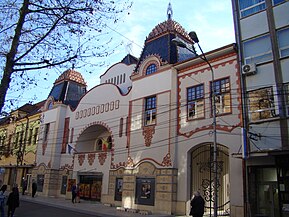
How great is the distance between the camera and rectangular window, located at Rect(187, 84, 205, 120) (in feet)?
61.9

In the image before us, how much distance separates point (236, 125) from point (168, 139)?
487 cm

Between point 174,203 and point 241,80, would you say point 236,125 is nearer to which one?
point 241,80

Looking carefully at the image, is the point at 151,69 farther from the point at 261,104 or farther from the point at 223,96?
the point at 261,104

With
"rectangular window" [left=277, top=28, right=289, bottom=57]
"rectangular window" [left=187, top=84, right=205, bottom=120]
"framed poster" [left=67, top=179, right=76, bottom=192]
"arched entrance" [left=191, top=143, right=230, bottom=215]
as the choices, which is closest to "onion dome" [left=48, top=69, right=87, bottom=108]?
"framed poster" [left=67, top=179, right=76, bottom=192]

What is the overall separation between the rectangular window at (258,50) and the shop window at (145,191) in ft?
32.6

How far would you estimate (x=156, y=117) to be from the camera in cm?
2112

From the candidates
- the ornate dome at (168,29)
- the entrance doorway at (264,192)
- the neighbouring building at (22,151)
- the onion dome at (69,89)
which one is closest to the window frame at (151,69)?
the ornate dome at (168,29)

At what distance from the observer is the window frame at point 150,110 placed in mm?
21494

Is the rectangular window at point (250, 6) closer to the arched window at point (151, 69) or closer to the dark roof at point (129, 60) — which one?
the arched window at point (151, 69)

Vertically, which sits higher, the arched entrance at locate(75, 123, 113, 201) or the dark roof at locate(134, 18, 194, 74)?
the dark roof at locate(134, 18, 194, 74)

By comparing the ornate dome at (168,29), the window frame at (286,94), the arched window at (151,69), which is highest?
the ornate dome at (168,29)

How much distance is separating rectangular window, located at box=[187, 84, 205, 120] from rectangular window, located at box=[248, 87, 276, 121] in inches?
125

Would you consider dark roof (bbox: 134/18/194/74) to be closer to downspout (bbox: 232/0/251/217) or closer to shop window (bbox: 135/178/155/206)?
downspout (bbox: 232/0/251/217)

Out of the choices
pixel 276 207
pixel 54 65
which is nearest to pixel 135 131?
pixel 276 207
